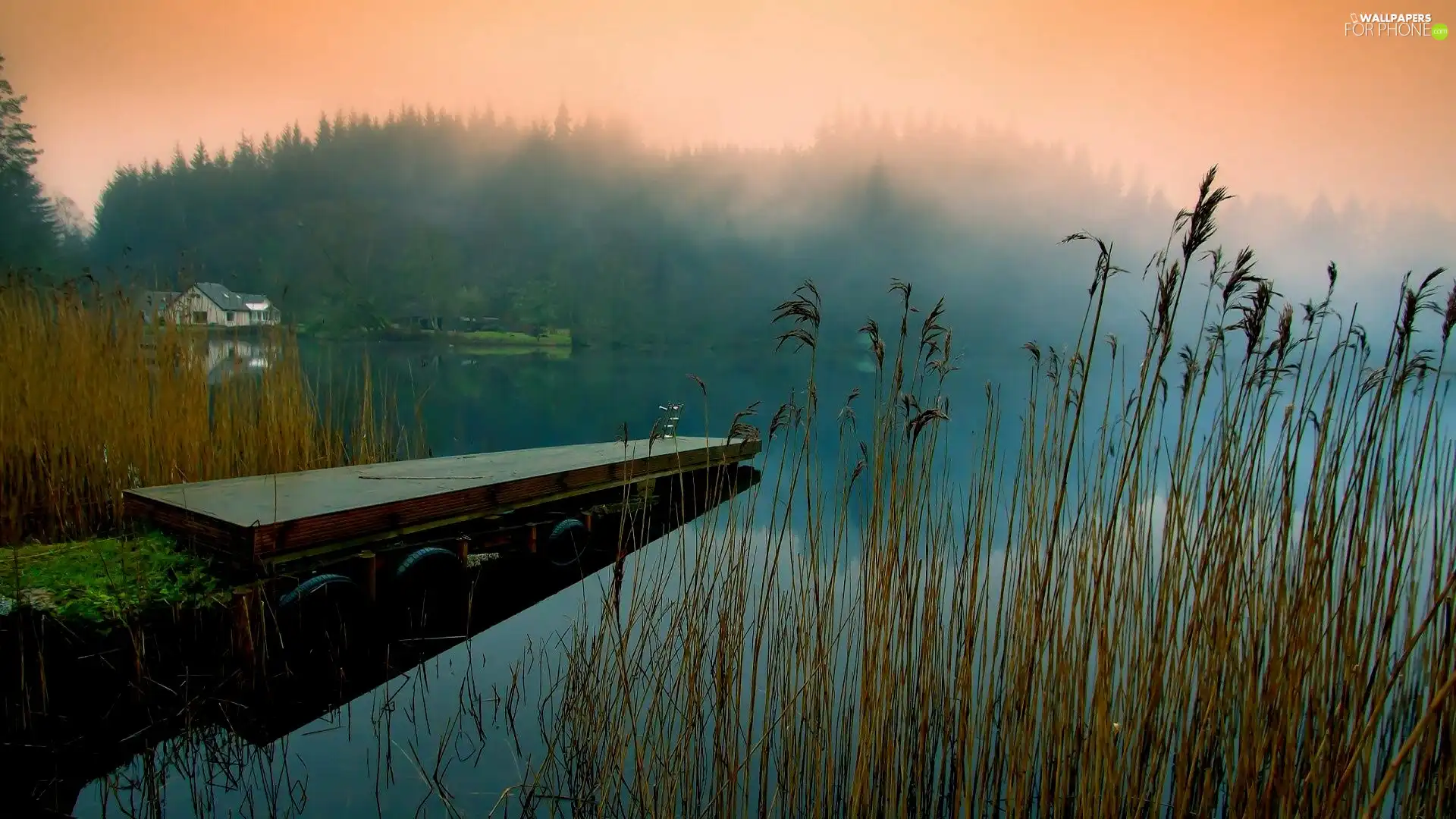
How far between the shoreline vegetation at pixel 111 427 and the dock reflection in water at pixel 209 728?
0.28m

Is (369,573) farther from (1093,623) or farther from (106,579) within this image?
(1093,623)

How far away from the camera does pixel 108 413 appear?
12.3ft

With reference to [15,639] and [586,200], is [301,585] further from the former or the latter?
[586,200]

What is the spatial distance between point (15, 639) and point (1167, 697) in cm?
312

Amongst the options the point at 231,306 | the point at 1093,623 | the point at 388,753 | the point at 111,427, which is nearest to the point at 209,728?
the point at 388,753

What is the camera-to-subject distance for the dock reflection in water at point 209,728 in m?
2.02

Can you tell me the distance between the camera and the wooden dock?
2729 millimetres

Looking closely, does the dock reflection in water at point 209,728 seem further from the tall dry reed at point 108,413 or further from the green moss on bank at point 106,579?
the tall dry reed at point 108,413

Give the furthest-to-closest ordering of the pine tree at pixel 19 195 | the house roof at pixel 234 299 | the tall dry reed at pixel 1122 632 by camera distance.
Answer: the house roof at pixel 234 299, the pine tree at pixel 19 195, the tall dry reed at pixel 1122 632

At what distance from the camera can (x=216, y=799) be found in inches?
79.7

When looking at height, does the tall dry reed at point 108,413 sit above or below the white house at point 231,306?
below

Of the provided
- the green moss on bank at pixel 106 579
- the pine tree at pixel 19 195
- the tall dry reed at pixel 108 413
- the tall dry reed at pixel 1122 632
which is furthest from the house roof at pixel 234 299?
the tall dry reed at pixel 1122 632

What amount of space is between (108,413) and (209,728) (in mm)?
2374

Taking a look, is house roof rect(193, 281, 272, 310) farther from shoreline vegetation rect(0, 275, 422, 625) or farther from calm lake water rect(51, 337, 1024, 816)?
calm lake water rect(51, 337, 1024, 816)
